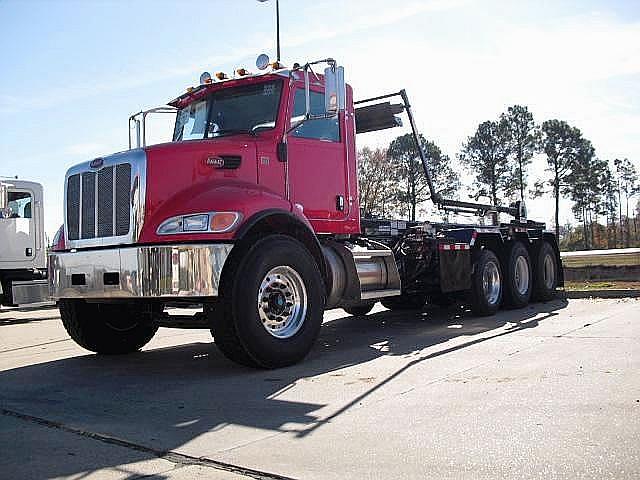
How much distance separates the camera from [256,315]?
274 inches

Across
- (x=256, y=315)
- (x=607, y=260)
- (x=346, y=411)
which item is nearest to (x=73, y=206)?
(x=256, y=315)

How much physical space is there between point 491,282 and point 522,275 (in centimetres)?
134

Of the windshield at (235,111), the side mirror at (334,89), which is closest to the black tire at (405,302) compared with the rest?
the windshield at (235,111)

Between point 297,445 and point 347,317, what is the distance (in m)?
8.46

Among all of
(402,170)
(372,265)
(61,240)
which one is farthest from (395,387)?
A: (402,170)

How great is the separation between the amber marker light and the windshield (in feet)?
5.53

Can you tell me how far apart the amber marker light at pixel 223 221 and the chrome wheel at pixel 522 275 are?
7492 millimetres

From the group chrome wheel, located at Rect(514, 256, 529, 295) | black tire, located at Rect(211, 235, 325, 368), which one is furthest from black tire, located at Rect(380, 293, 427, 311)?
black tire, located at Rect(211, 235, 325, 368)

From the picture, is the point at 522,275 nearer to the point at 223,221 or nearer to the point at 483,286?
the point at 483,286

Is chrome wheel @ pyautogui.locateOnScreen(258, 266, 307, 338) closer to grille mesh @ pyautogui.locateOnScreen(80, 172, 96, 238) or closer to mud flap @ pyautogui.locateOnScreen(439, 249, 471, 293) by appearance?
grille mesh @ pyautogui.locateOnScreen(80, 172, 96, 238)

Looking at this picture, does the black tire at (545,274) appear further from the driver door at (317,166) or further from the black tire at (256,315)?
the black tire at (256,315)

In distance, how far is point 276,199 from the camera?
296 inches

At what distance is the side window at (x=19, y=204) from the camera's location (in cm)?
1578

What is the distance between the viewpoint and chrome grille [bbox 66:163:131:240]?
724 cm
